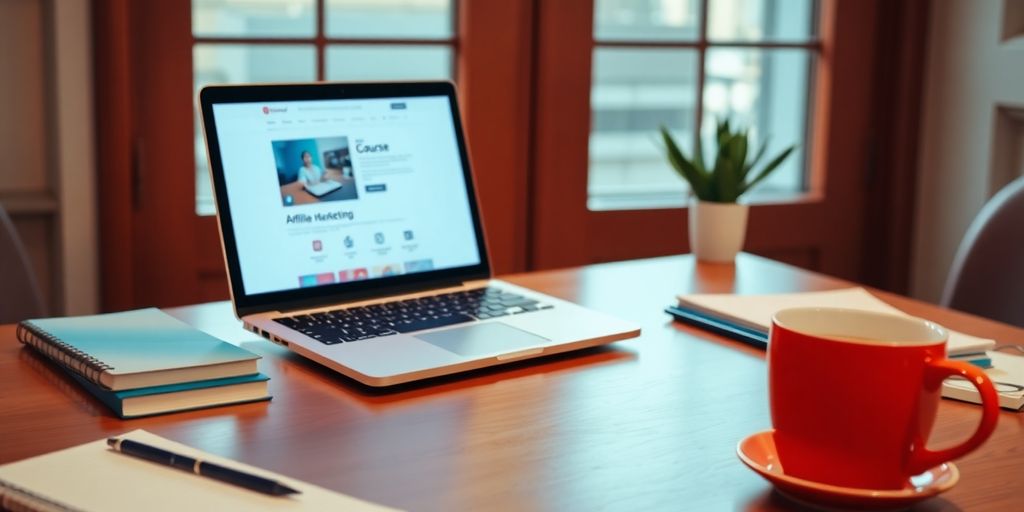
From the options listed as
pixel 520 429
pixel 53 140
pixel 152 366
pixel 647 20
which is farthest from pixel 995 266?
pixel 53 140

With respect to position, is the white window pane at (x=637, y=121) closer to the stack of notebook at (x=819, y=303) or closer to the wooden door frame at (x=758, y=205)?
the wooden door frame at (x=758, y=205)

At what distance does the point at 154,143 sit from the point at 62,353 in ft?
3.27

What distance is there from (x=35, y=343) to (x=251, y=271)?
211 mm

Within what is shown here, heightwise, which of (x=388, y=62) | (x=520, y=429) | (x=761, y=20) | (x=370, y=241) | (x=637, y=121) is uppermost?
(x=761, y=20)

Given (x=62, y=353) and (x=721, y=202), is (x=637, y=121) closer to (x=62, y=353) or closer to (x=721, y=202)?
(x=721, y=202)

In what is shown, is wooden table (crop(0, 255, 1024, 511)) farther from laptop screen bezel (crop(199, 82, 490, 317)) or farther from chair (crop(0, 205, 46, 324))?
chair (crop(0, 205, 46, 324))

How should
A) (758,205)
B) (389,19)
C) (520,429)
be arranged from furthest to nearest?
(758,205)
(389,19)
(520,429)

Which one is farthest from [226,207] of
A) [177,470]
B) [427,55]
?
[427,55]

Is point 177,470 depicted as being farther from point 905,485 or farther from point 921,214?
point 921,214

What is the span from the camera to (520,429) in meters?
0.94

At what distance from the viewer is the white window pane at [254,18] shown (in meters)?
2.00

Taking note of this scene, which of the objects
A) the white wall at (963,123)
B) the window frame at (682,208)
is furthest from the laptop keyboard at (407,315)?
the white wall at (963,123)

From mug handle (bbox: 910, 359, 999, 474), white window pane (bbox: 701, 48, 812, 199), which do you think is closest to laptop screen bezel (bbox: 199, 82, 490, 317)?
mug handle (bbox: 910, 359, 999, 474)

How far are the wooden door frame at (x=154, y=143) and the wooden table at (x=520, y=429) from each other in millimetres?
746
